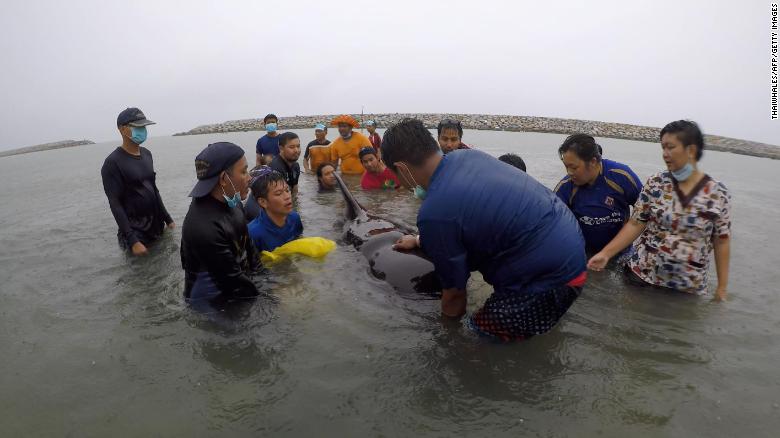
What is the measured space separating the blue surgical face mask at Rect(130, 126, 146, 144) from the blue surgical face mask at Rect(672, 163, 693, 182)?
610cm

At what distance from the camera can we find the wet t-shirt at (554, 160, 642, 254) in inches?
172

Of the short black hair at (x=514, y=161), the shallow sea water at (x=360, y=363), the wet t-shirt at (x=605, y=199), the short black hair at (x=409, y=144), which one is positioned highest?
the short black hair at (x=409, y=144)

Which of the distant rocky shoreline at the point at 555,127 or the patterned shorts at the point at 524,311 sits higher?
the distant rocky shoreline at the point at 555,127

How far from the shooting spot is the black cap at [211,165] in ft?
10.7

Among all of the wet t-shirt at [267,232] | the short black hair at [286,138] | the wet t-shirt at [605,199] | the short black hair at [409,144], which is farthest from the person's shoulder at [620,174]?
the short black hair at [286,138]

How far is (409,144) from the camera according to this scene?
2719mm

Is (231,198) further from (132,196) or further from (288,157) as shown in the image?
(288,157)

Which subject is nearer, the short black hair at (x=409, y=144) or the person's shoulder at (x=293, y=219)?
the short black hair at (x=409, y=144)

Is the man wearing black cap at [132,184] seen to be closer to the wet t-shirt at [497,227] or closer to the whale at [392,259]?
the whale at [392,259]

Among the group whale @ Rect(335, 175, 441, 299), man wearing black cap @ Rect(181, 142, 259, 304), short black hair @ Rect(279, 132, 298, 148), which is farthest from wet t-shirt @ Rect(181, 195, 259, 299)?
short black hair @ Rect(279, 132, 298, 148)

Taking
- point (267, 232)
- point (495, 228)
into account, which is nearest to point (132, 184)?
point (267, 232)

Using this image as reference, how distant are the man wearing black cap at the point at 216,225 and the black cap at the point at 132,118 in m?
2.74

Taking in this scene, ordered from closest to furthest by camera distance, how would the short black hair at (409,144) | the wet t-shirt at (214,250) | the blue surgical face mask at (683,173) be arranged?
the short black hair at (409,144), the wet t-shirt at (214,250), the blue surgical face mask at (683,173)

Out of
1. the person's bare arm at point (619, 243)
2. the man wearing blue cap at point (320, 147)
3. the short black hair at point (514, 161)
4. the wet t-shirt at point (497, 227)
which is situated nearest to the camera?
the wet t-shirt at point (497, 227)
